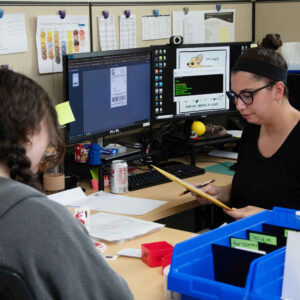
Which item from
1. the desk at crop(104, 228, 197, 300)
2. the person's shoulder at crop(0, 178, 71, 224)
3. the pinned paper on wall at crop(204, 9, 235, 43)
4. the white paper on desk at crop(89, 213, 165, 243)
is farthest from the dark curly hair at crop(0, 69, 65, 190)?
the pinned paper on wall at crop(204, 9, 235, 43)

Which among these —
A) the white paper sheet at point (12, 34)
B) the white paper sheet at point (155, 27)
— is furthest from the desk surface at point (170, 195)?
the white paper sheet at point (155, 27)

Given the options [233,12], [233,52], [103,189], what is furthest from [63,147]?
[233,12]

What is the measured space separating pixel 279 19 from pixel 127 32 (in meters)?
1.07

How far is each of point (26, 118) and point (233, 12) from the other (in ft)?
8.20

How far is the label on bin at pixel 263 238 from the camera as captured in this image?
1.53 metres

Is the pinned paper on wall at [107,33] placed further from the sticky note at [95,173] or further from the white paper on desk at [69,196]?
the white paper on desk at [69,196]

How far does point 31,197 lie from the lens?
1.10m

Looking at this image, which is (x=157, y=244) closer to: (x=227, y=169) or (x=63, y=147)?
(x=63, y=147)

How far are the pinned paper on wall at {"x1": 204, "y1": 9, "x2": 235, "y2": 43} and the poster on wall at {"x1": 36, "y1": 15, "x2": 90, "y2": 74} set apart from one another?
2.79 ft

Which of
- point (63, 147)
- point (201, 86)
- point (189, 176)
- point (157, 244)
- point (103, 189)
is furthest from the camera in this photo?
point (201, 86)

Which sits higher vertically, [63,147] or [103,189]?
[63,147]

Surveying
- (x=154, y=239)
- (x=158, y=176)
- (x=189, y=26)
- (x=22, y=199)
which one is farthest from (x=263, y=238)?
(x=189, y=26)

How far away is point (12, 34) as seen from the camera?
240 centimetres

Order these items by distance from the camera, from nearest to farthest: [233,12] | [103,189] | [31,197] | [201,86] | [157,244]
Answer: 1. [31,197]
2. [157,244]
3. [103,189]
4. [201,86]
5. [233,12]
